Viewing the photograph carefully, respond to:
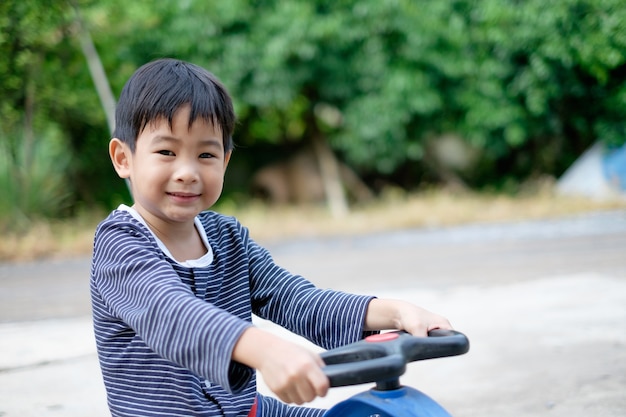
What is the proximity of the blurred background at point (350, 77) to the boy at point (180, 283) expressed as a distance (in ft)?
22.6

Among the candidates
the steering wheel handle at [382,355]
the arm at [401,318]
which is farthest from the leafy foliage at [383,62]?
the steering wheel handle at [382,355]

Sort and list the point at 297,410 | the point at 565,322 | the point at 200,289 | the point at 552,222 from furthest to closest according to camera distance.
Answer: the point at 552,222
the point at 565,322
the point at 297,410
the point at 200,289

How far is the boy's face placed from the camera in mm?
1611

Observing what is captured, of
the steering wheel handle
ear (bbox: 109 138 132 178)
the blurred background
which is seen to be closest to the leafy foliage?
the blurred background

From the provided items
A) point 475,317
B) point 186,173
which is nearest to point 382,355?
point 186,173

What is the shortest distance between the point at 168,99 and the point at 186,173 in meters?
0.17

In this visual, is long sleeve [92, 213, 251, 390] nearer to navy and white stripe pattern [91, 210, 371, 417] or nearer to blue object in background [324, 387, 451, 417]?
navy and white stripe pattern [91, 210, 371, 417]

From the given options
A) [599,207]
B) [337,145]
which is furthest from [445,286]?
[337,145]

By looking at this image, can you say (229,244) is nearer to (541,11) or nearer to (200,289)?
(200,289)

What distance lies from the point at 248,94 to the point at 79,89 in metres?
2.29

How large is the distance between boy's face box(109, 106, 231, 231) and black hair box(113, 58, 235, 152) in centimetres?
2

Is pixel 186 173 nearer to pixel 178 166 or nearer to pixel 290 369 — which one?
pixel 178 166

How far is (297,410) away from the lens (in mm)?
1839

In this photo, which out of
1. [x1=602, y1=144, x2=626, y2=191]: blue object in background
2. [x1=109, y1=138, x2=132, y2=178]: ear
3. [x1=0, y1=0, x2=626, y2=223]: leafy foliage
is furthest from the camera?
[x1=602, y1=144, x2=626, y2=191]: blue object in background
